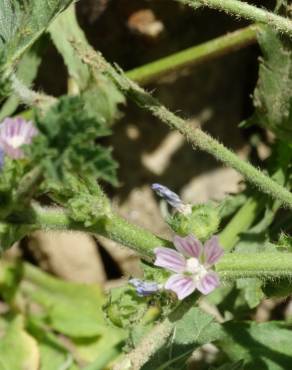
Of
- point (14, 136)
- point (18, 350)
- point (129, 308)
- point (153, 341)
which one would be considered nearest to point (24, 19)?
point (14, 136)

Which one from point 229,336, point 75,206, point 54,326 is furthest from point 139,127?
point 75,206

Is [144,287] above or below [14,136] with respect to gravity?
below

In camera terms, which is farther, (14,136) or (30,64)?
(30,64)

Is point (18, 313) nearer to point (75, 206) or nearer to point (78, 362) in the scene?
point (78, 362)

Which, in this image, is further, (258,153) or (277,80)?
(258,153)

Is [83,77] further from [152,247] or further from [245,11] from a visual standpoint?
[152,247]

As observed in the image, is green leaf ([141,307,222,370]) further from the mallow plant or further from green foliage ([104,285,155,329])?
green foliage ([104,285,155,329])

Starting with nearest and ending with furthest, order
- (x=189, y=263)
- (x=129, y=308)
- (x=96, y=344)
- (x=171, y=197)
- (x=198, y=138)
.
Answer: (x=189, y=263)
(x=171, y=197)
(x=129, y=308)
(x=198, y=138)
(x=96, y=344)
